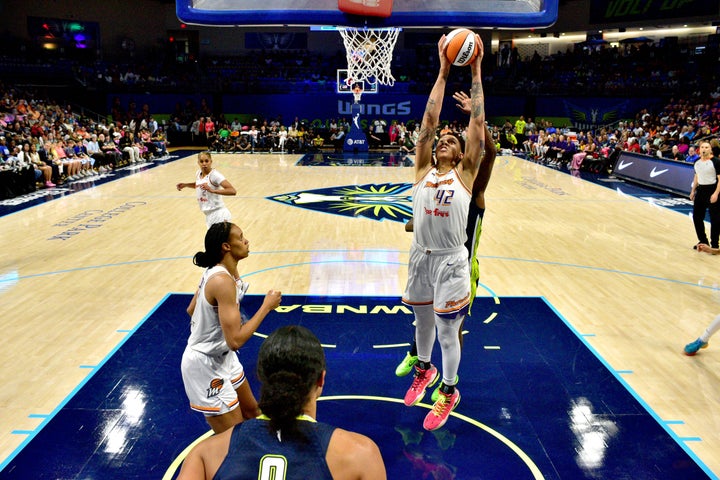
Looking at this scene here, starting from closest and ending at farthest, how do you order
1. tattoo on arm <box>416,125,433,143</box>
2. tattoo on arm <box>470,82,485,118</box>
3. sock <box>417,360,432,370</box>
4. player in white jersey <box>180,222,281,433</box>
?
player in white jersey <box>180,222,281,433</box> → tattoo on arm <box>470,82,485,118</box> → tattoo on arm <box>416,125,433,143</box> → sock <box>417,360,432,370</box>

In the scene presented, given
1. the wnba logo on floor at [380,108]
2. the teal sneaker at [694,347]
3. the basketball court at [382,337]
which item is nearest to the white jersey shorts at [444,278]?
the basketball court at [382,337]

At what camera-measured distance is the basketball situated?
4.49 m

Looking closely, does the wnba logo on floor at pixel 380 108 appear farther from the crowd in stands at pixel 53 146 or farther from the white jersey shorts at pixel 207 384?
the white jersey shorts at pixel 207 384

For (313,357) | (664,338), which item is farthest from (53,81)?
(313,357)

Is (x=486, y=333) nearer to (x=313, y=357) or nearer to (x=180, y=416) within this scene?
(x=180, y=416)

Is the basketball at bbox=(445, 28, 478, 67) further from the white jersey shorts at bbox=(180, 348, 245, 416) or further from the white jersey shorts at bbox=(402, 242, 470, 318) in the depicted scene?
the white jersey shorts at bbox=(180, 348, 245, 416)

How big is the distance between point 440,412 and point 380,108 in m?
26.3

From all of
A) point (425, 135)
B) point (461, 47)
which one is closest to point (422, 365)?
point (425, 135)

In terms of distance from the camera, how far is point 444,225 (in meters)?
4.34

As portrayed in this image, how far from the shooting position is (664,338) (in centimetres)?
629

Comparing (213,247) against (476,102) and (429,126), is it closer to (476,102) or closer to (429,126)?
(429,126)

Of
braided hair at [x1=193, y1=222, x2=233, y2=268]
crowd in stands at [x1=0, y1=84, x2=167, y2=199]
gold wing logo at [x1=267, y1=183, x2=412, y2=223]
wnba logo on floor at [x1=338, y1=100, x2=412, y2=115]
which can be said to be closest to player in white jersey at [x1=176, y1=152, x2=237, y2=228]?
braided hair at [x1=193, y1=222, x2=233, y2=268]

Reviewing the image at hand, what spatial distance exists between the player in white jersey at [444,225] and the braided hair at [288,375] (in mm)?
2516

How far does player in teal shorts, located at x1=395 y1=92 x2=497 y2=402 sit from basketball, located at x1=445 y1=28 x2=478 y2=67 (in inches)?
9.7
